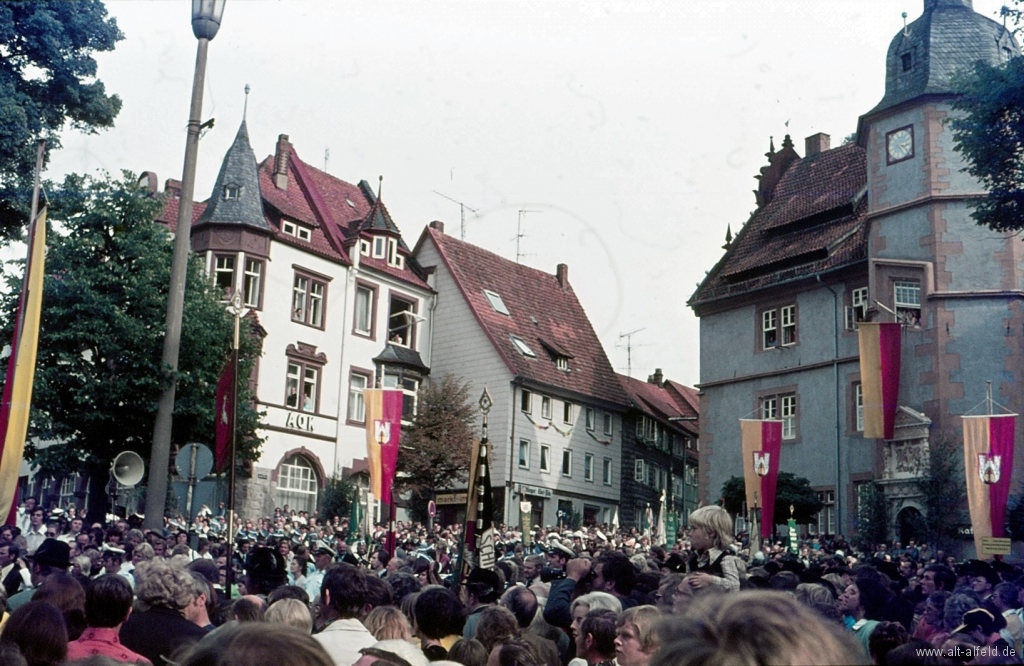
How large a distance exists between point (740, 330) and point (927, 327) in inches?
389

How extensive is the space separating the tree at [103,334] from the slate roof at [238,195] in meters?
12.3

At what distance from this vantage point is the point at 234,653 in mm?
1781

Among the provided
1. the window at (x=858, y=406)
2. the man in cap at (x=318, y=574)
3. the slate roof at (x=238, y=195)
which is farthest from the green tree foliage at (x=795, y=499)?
the man in cap at (x=318, y=574)

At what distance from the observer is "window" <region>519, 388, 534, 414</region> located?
52062mm

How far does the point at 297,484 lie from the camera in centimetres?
4450

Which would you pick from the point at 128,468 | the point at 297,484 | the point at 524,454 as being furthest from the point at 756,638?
the point at 524,454

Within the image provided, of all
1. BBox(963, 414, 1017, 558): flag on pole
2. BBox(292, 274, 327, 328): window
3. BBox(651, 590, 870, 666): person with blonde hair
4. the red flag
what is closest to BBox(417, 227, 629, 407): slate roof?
BBox(292, 274, 327, 328): window

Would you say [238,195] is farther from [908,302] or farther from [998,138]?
[998,138]

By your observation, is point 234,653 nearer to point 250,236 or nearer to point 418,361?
point 250,236

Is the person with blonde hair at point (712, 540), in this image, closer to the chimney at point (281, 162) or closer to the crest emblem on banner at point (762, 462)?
the crest emblem on banner at point (762, 462)

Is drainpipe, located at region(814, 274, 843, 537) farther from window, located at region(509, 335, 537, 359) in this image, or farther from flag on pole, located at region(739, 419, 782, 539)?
window, located at region(509, 335, 537, 359)

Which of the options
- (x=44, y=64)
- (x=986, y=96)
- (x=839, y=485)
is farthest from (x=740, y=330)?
(x=44, y=64)

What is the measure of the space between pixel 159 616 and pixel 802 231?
41.6m

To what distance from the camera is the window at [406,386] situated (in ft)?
166
